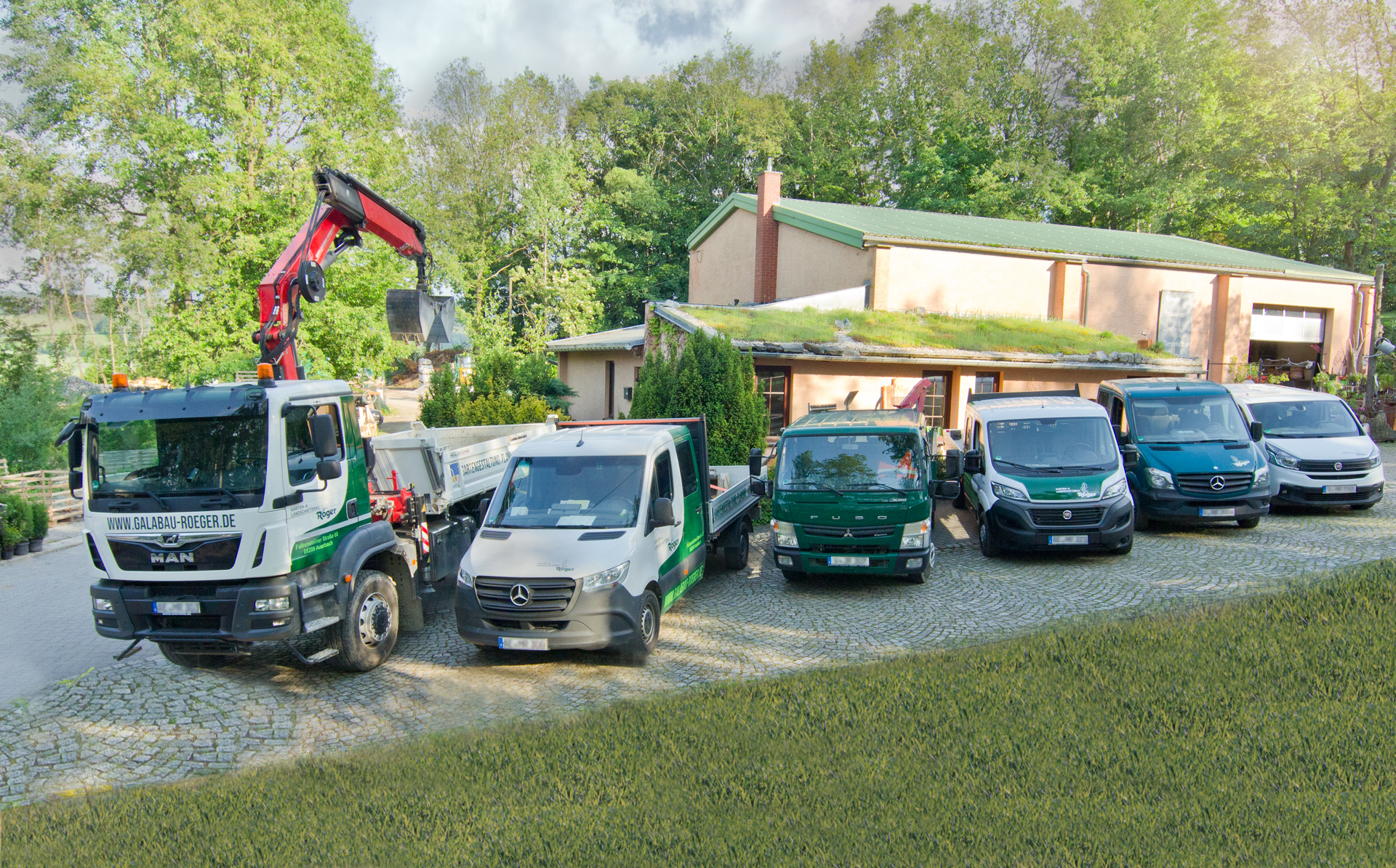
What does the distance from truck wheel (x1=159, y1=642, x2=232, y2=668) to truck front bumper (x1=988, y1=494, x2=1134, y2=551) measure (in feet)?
31.7

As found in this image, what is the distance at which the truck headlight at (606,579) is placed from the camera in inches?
293

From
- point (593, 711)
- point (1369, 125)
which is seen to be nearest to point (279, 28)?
point (593, 711)

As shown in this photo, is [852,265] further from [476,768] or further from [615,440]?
[476,768]

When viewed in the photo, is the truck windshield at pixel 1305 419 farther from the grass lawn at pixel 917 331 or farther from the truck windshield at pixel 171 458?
the truck windshield at pixel 171 458

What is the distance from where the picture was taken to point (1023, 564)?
11.4 metres

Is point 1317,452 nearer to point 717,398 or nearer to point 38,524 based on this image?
point 717,398

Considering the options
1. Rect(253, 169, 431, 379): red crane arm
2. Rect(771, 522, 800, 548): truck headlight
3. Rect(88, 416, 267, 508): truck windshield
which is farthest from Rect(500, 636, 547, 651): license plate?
Rect(771, 522, 800, 548): truck headlight

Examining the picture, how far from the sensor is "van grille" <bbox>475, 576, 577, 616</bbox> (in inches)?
292

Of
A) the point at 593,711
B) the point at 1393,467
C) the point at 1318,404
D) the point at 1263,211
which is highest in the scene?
the point at 1263,211

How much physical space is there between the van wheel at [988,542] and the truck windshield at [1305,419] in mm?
6254

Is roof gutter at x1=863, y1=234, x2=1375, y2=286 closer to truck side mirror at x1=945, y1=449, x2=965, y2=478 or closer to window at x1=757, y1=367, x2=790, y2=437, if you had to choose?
window at x1=757, y1=367, x2=790, y2=437

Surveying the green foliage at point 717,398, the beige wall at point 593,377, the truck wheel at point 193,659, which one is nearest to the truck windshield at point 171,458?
the truck wheel at point 193,659

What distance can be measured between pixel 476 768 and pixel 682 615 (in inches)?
164

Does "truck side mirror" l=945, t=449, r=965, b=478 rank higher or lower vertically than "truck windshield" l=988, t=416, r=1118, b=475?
lower
